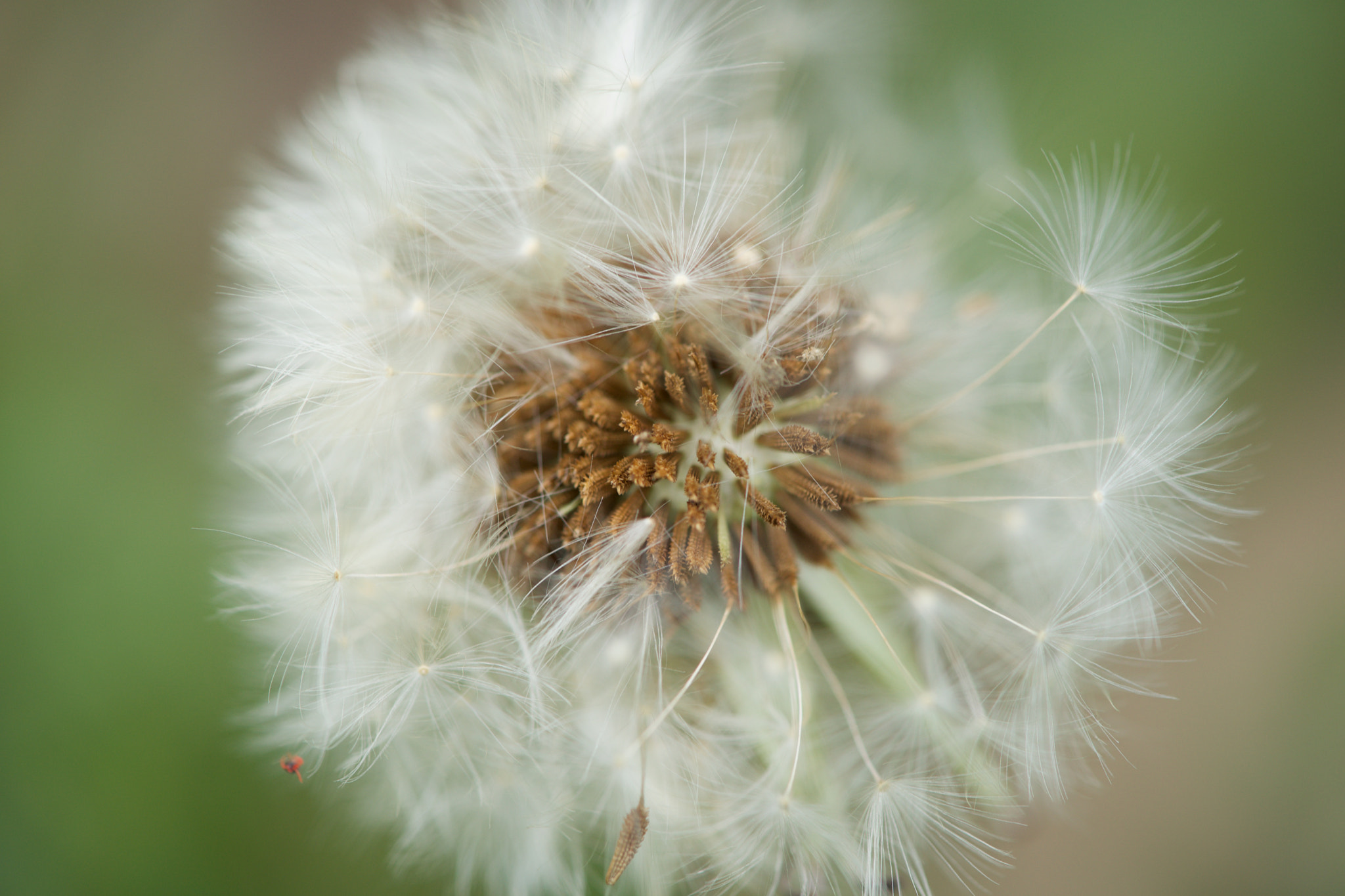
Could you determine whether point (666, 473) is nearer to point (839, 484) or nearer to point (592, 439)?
point (592, 439)

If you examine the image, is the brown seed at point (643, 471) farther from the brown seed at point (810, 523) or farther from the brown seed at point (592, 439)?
the brown seed at point (810, 523)

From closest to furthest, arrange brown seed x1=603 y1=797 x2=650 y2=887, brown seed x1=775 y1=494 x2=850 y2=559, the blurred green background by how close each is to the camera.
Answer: brown seed x1=603 y1=797 x2=650 y2=887
brown seed x1=775 y1=494 x2=850 y2=559
the blurred green background

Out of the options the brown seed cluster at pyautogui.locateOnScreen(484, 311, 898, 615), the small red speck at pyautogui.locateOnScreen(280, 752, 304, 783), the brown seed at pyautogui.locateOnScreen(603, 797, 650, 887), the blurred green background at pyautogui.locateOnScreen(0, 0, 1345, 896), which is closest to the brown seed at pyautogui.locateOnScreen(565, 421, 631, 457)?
the brown seed cluster at pyautogui.locateOnScreen(484, 311, 898, 615)

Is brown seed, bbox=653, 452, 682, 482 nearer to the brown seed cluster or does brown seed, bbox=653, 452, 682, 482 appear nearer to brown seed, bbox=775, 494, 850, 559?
the brown seed cluster

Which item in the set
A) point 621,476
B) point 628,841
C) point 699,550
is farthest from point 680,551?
point 628,841

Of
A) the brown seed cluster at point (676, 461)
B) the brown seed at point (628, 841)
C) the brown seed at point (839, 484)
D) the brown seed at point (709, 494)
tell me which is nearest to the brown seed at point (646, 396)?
the brown seed cluster at point (676, 461)

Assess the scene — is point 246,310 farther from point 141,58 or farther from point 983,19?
point 983,19

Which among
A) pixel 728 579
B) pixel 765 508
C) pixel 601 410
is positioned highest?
pixel 601 410
